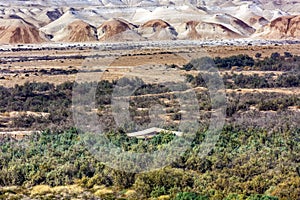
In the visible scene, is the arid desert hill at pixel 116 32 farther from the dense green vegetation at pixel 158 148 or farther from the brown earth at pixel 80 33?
the dense green vegetation at pixel 158 148

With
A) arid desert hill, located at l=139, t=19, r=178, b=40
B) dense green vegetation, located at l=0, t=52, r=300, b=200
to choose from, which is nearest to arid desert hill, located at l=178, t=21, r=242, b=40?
arid desert hill, located at l=139, t=19, r=178, b=40

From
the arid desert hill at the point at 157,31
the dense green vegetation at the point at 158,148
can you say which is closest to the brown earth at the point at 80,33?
the arid desert hill at the point at 157,31

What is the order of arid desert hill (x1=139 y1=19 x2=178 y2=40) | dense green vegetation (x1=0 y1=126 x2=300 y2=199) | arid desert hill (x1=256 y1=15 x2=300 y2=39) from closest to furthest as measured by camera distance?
dense green vegetation (x1=0 y1=126 x2=300 y2=199) < arid desert hill (x1=256 y1=15 x2=300 y2=39) < arid desert hill (x1=139 y1=19 x2=178 y2=40)

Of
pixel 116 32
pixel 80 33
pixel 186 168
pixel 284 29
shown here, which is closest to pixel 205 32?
pixel 284 29

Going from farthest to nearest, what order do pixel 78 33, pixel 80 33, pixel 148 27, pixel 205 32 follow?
pixel 205 32, pixel 148 27, pixel 78 33, pixel 80 33

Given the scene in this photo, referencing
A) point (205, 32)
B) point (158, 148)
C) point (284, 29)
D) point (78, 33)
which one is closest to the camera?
point (158, 148)

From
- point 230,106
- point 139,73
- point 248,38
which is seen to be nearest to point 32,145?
point 230,106

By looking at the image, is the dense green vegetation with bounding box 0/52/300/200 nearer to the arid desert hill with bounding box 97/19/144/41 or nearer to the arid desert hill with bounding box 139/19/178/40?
the arid desert hill with bounding box 97/19/144/41

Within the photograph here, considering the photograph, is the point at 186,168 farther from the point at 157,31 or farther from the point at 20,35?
the point at 157,31

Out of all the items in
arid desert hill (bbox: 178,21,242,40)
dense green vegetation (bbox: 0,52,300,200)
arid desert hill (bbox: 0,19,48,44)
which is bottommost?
arid desert hill (bbox: 178,21,242,40)

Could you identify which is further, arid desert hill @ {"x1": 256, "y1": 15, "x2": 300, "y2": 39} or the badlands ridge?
the badlands ridge

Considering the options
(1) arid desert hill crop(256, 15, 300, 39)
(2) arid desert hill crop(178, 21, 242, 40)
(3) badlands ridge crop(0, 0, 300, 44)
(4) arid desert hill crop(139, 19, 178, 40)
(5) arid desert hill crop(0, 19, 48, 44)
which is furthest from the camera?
(2) arid desert hill crop(178, 21, 242, 40)
